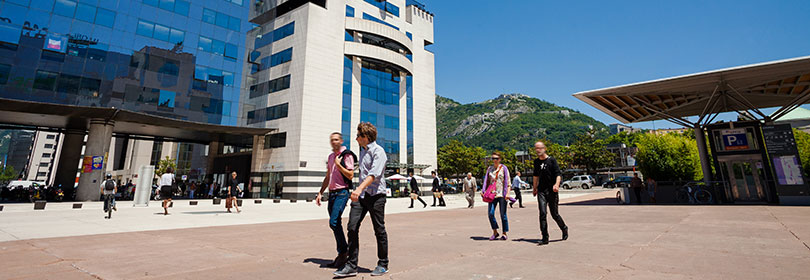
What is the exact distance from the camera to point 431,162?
3766cm

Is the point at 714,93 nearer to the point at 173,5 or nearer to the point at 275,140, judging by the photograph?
the point at 275,140

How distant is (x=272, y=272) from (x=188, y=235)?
455 centimetres

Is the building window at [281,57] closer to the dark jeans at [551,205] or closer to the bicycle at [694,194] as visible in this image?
the dark jeans at [551,205]

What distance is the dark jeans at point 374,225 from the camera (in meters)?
3.67

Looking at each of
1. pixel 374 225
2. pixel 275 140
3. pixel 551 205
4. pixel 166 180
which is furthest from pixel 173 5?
pixel 551 205

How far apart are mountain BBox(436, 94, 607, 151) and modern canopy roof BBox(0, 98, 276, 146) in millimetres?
126179

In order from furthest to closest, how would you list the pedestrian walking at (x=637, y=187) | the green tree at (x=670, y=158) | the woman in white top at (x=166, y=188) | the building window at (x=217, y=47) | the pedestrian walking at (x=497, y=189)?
the green tree at (x=670, y=158)
the building window at (x=217, y=47)
the pedestrian walking at (x=637, y=187)
the woman in white top at (x=166, y=188)
the pedestrian walking at (x=497, y=189)

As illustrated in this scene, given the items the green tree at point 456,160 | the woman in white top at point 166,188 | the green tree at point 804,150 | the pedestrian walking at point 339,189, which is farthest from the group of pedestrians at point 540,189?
the green tree at point 456,160

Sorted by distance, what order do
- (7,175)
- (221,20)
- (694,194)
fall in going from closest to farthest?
(694,194) < (221,20) < (7,175)

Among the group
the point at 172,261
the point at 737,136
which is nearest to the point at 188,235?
the point at 172,261

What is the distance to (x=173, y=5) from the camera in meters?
27.4

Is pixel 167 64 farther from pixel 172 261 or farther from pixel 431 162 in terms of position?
pixel 172 261

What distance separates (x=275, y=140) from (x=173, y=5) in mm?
13270

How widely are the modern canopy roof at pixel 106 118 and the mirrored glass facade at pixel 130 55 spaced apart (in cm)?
155
